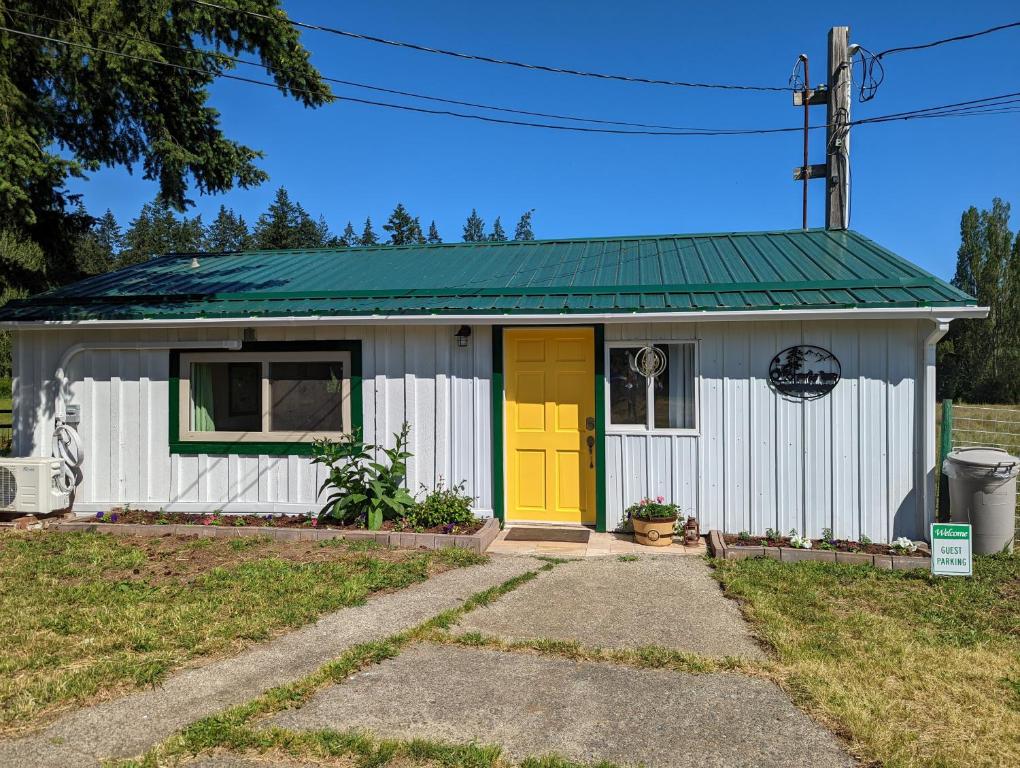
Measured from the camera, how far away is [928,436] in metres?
6.62

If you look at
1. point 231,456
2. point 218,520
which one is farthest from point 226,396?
point 218,520

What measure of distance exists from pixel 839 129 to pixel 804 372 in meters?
5.73

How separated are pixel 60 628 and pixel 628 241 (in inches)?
328

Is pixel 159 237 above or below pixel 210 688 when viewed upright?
above

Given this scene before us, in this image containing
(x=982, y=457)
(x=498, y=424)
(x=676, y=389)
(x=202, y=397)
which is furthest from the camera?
(x=202, y=397)

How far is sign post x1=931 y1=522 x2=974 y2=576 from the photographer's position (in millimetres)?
5684

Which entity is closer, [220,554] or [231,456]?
[220,554]

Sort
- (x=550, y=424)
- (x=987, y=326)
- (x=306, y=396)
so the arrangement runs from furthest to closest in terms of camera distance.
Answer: (x=987, y=326), (x=306, y=396), (x=550, y=424)

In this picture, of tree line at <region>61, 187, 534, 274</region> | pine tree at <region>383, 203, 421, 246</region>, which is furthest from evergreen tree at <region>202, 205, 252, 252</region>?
pine tree at <region>383, 203, 421, 246</region>

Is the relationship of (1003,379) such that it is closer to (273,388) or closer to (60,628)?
(273,388)

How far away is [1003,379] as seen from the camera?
2608 cm

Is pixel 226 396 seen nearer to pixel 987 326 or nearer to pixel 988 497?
pixel 988 497

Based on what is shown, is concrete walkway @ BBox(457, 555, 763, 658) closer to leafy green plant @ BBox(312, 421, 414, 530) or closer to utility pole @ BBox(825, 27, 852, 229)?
leafy green plant @ BBox(312, 421, 414, 530)

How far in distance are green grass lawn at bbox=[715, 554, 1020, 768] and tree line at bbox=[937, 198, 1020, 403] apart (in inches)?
970
